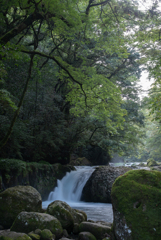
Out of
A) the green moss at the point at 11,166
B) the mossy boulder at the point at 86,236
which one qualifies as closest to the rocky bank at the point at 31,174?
the green moss at the point at 11,166

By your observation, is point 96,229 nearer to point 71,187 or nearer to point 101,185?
point 101,185

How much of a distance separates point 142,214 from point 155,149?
34.1 m

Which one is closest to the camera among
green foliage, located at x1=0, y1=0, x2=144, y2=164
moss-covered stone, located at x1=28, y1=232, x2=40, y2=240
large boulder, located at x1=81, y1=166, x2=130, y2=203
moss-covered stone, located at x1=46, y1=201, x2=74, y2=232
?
moss-covered stone, located at x1=28, y1=232, x2=40, y2=240

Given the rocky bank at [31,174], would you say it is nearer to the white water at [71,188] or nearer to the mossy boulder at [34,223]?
the white water at [71,188]

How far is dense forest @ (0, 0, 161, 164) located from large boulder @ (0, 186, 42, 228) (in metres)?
1.63

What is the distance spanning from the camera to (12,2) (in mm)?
7004

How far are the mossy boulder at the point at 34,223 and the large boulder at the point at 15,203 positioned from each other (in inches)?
30.1

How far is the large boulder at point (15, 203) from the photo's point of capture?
184 inches

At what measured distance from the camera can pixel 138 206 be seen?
3301 mm

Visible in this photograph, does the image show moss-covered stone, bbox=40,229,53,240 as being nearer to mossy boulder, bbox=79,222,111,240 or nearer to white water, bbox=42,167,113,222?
mossy boulder, bbox=79,222,111,240

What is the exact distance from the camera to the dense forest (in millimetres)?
7016

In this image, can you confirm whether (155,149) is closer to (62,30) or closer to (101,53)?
(101,53)

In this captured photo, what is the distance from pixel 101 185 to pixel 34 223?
7.04 m

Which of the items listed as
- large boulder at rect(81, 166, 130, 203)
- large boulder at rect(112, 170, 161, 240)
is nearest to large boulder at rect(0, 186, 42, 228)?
large boulder at rect(112, 170, 161, 240)
